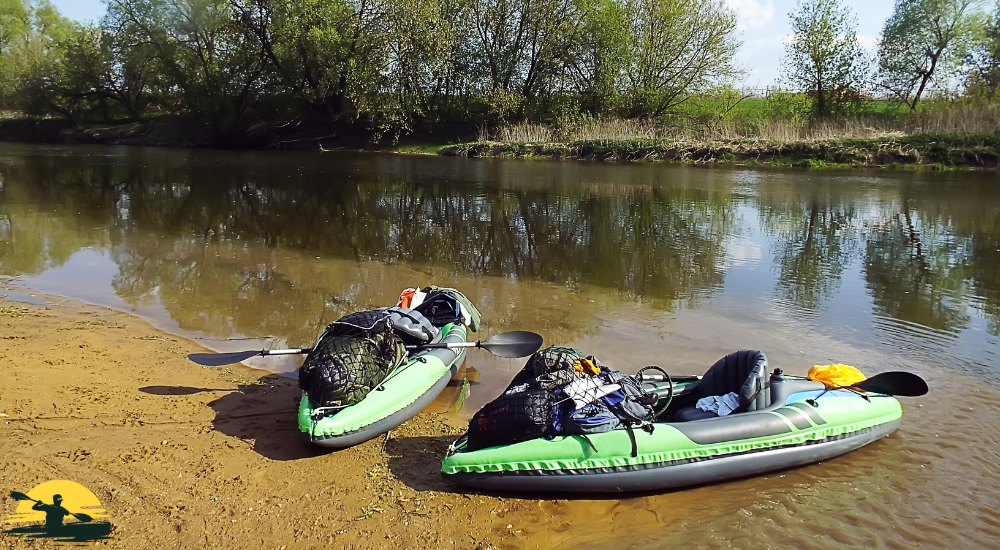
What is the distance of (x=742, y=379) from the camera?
473cm

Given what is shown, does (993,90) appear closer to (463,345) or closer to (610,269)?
(610,269)

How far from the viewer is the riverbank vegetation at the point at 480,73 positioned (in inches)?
1125

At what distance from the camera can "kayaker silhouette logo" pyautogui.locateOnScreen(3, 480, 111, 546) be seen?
10.9ft

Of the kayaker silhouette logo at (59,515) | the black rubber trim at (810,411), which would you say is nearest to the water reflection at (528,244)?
the black rubber trim at (810,411)

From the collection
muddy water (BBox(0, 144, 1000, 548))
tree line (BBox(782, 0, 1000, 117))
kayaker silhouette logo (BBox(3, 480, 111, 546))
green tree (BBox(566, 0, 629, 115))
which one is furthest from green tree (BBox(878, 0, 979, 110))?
kayaker silhouette logo (BBox(3, 480, 111, 546))

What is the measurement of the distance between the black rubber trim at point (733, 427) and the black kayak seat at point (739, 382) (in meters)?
0.15

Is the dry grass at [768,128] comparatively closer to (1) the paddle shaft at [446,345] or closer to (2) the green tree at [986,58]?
(2) the green tree at [986,58]

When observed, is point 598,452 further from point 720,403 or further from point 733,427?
point 720,403

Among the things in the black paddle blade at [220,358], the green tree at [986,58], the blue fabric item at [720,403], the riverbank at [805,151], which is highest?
the green tree at [986,58]

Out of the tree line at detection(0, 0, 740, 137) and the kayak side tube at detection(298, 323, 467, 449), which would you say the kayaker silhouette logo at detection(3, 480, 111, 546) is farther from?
the tree line at detection(0, 0, 740, 137)

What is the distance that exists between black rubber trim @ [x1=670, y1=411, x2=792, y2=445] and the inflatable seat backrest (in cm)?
14

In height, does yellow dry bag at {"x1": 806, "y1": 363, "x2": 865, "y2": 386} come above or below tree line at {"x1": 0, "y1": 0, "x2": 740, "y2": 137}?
below

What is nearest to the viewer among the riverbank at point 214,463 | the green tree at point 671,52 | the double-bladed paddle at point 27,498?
the double-bladed paddle at point 27,498

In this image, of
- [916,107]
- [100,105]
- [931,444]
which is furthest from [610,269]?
[100,105]
